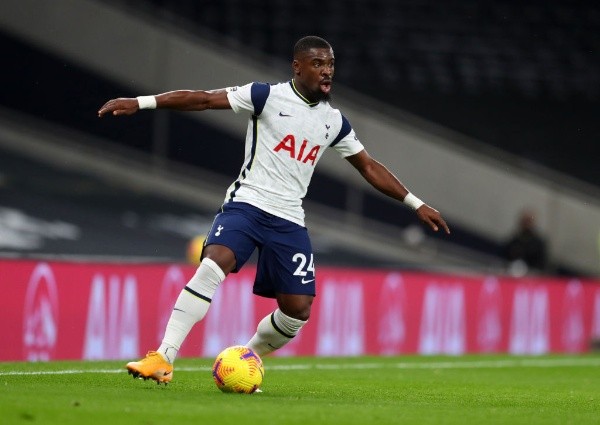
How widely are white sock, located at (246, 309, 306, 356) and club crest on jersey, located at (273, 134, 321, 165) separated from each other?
102cm

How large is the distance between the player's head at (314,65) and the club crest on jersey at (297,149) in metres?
0.34

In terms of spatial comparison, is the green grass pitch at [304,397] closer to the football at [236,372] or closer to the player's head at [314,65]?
the football at [236,372]

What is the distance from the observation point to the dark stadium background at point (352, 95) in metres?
18.5

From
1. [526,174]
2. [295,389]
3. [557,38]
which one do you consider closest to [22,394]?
[295,389]

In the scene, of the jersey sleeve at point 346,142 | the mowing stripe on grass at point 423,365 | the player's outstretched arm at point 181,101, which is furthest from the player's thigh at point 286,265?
the mowing stripe on grass at point 423,365

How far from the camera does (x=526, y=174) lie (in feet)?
67.9

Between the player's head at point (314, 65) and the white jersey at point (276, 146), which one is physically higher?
the player's head at point (314, 65)

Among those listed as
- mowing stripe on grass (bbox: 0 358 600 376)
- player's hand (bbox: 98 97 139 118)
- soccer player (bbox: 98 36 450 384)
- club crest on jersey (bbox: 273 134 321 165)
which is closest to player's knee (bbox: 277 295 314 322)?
soccer player (bbox: 98 36 450 384)

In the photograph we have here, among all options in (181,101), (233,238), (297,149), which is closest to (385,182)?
(297,149)

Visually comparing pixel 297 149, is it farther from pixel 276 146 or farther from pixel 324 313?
pixel 324 313

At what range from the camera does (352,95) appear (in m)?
20.2

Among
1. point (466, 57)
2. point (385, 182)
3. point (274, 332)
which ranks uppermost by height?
point (466, 57)

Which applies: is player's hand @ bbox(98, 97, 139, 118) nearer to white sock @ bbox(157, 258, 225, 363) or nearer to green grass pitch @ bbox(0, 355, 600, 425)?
white sock @ bbox(157, 258, 225, 363)

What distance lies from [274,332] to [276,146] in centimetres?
125
